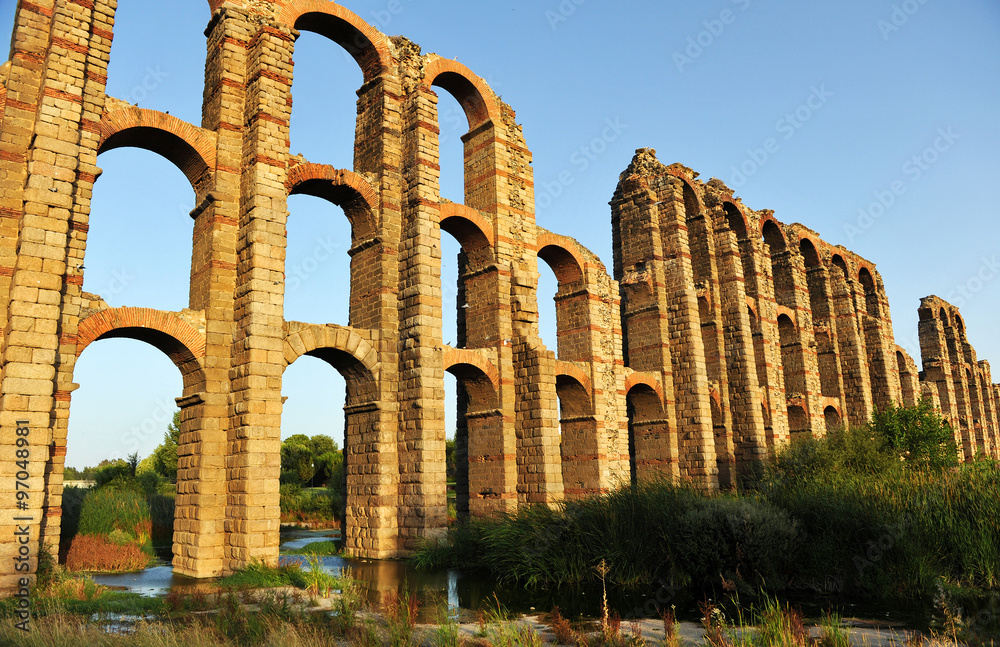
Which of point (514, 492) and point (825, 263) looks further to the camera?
point (825, 263)

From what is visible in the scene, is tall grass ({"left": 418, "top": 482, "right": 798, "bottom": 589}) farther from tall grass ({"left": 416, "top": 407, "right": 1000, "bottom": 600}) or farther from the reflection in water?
the reflection in water

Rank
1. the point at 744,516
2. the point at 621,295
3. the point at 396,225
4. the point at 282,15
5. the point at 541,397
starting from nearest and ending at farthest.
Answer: the point at 744,516 < the point at 282,15 < the point at 396,225 < the point at 541,397 < the point at 621,295

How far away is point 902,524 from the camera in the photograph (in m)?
9.88

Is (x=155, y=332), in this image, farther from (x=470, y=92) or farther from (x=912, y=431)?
(x=912, y=431)

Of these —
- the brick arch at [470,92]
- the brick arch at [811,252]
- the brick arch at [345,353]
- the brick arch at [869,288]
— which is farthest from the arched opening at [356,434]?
the brick arch at [869,288]

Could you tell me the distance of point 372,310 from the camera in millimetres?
16812

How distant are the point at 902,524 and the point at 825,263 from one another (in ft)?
94.6

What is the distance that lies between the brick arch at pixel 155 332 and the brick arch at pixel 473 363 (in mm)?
6162

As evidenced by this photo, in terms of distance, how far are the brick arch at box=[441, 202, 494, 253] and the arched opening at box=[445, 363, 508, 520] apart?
3.94 m

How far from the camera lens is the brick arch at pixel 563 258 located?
2186 centimetres

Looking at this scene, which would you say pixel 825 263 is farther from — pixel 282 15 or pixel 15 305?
pixel 15 305

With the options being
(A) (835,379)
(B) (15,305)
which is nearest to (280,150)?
(B) (15,305)

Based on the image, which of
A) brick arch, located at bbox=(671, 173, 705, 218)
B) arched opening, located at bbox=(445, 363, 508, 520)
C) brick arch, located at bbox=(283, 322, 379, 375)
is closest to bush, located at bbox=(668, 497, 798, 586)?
arched opening, located at bbox=(445, 363, 508, 520)

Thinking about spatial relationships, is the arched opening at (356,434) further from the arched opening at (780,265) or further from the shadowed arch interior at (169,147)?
the arched opening at (780,265)
